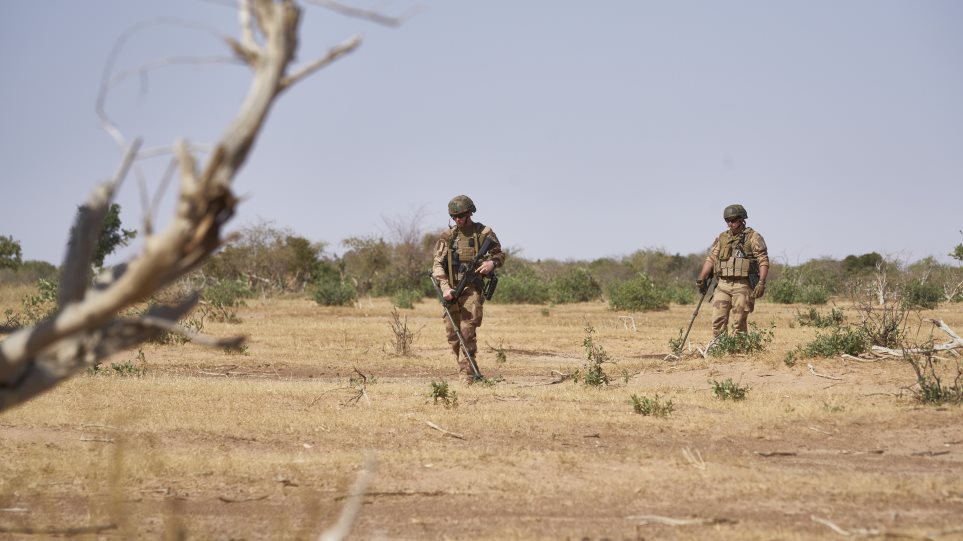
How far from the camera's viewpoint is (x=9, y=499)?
567 centimetres

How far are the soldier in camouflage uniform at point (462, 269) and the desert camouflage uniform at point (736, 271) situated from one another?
371 centimetres

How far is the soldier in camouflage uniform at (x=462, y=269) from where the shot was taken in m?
11.0

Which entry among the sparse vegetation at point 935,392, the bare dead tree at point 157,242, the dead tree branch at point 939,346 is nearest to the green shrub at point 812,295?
the dead tree branch at point 939,346

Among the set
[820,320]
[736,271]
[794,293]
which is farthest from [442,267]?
[794,293]

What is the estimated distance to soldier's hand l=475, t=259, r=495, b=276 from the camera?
10875 millimetres

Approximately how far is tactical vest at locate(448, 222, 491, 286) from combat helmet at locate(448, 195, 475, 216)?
0.35 m

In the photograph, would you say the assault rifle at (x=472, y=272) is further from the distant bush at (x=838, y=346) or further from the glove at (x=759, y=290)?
the glove at (x=759, y=290)

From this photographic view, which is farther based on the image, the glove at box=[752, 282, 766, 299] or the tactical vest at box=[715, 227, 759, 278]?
the tactical vest at box=[715, 227, 759, 278]

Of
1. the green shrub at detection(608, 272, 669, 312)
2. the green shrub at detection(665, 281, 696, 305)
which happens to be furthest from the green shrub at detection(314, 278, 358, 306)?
the green shrub at detection(665, 281, 696, 305)

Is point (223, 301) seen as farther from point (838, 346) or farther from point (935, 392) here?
point (935, 392)

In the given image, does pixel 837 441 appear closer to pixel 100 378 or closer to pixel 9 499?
pixel 9 499

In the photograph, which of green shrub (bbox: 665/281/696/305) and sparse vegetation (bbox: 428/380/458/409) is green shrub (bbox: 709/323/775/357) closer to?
sparse vegetation (bbox: 428/380/458/409)

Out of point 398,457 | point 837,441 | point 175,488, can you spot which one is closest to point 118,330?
point 175,488

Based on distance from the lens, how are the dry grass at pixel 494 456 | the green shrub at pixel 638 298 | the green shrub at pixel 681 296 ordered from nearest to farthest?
the dry grass at pixel 494 456 → the green shrub at pixel 638 298 → the green shrub at pixel 681 296
